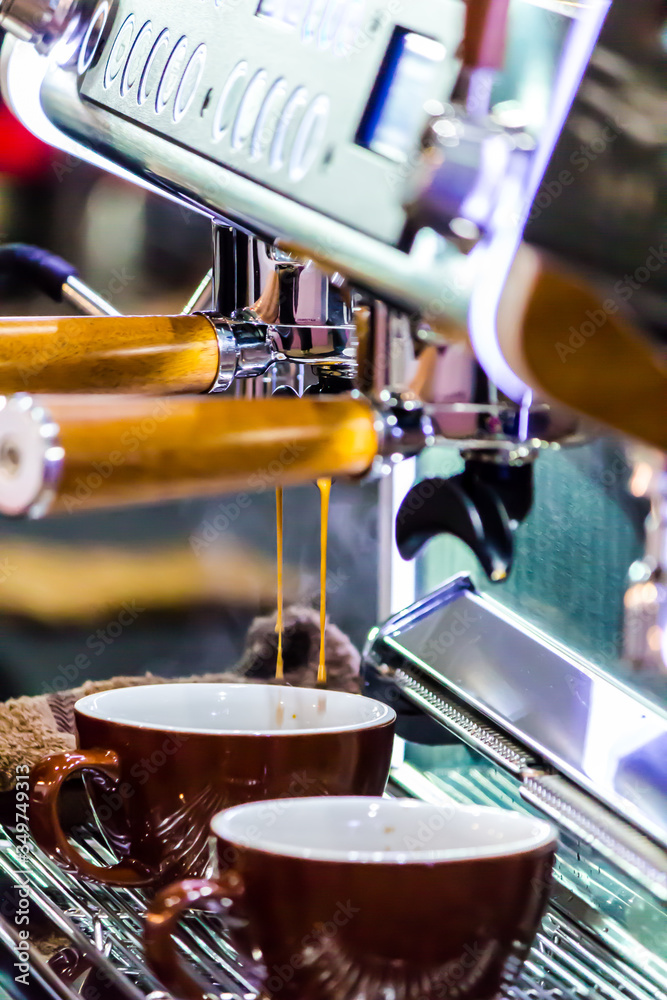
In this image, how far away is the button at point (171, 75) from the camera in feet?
1.16

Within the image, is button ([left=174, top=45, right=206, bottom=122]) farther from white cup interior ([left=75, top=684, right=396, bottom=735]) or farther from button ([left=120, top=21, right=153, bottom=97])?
white cup interior ([left=75, top=684, right=396, bottom=735])

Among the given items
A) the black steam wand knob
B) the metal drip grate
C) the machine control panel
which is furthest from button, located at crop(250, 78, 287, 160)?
the metal drip grate

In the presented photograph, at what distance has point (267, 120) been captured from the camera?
0.31 meters

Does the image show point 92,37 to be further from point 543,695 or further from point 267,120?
point 543,695

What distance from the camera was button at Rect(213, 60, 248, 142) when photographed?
1.06 feet

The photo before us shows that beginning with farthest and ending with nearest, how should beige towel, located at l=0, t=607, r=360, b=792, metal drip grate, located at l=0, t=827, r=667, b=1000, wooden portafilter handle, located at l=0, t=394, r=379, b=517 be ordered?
beige towel, located at l=0, t=607, r=360, b=792
metal drip grate, located at l=0, t=827, r=667, b=1000
wooden portafilter handle, located at l=0, t=394, r=379, b=517

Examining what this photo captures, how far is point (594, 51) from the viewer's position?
0.24 metres

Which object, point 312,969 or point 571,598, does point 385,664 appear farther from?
point 312,969

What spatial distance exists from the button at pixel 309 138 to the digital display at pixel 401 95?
0.6 inches

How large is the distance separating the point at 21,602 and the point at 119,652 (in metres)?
0.06

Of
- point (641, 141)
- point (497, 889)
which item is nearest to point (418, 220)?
point (641, 141)

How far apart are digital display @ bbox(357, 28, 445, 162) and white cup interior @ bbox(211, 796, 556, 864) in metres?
0.17

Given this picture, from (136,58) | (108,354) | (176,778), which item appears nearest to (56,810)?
(176,778)

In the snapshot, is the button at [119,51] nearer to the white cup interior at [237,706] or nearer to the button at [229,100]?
the button at [229,100]
